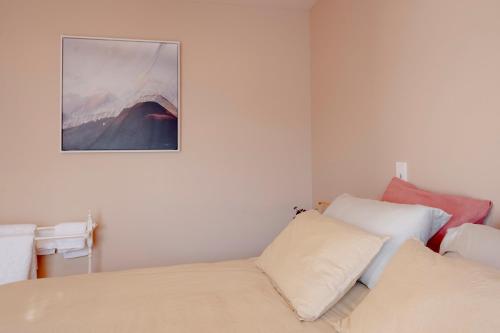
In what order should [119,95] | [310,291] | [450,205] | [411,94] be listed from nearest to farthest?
[310,291] < [450,205] < [411,94] < [119,95]

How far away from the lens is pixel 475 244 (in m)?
0.99

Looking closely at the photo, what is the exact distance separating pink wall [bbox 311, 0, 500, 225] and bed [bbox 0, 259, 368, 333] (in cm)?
67

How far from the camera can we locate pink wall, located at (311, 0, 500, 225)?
1.25m

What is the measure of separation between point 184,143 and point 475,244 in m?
2.05

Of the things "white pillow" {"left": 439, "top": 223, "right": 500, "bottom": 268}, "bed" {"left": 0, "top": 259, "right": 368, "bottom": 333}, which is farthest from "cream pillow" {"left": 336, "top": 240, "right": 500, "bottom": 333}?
"bed" {"left": 0, "top": 259, "right": 368, "bottom": 333}

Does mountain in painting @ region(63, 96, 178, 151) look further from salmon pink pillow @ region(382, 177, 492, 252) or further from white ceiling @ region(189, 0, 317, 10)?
salmon pink pillow @ region(382, 177, 492, 252)

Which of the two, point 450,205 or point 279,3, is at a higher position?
point 279,3

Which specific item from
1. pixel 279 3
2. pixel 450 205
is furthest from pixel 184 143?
pixel 450 205

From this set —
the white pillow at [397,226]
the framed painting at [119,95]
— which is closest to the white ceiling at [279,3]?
the framed painting at [119,95]

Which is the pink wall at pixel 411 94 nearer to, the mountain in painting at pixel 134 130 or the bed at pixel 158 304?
the bed at pixel 158 304

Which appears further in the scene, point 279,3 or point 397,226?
point 279,3

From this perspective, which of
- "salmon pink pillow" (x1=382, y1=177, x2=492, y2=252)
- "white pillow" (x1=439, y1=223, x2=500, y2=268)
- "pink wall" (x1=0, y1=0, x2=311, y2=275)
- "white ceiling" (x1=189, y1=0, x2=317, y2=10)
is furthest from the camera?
"white ceiling" (x1=189, y1=0, x2=317, y2=10)

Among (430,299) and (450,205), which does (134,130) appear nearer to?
(450,205)

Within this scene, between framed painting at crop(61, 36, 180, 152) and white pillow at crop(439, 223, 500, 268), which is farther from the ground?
framed painting at crop(61, 36, 180, 152)
